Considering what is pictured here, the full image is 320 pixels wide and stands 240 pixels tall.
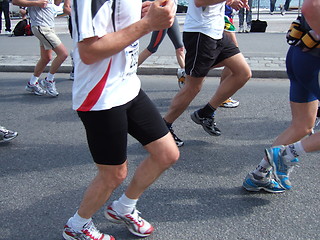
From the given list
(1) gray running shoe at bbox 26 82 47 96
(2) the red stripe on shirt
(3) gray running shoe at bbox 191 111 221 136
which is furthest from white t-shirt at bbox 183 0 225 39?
(1) gray running shoe at bbox 26 82 47 96

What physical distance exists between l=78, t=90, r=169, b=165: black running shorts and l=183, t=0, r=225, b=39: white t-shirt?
1.63 meters

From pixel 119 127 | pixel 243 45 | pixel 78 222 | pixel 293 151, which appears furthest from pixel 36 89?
pixel 243 45

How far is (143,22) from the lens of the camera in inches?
78.0

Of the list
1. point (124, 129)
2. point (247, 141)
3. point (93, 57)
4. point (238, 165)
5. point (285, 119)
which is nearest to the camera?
point (93, 57)

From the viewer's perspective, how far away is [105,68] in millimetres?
2057

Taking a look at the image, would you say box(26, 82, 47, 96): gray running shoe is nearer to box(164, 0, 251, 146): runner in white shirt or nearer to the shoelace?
box(164, 0, 251, 146): runner in white shirt

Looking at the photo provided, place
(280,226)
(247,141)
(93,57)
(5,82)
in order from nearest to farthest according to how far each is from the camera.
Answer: (93,57), (280,226), (247,141), (5,82)

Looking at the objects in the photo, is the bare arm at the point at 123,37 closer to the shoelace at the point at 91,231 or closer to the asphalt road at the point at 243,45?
the shoelace at the point at 91,231

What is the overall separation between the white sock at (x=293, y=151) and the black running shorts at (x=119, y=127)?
890mm

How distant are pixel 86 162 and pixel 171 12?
2.13 m

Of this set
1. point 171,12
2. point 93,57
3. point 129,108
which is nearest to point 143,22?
point 171,12

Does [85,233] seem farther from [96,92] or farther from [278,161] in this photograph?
[278,161]

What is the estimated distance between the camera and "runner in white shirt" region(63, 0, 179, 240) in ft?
6.32

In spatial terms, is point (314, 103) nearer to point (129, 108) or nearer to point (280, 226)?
point (280, 226)
